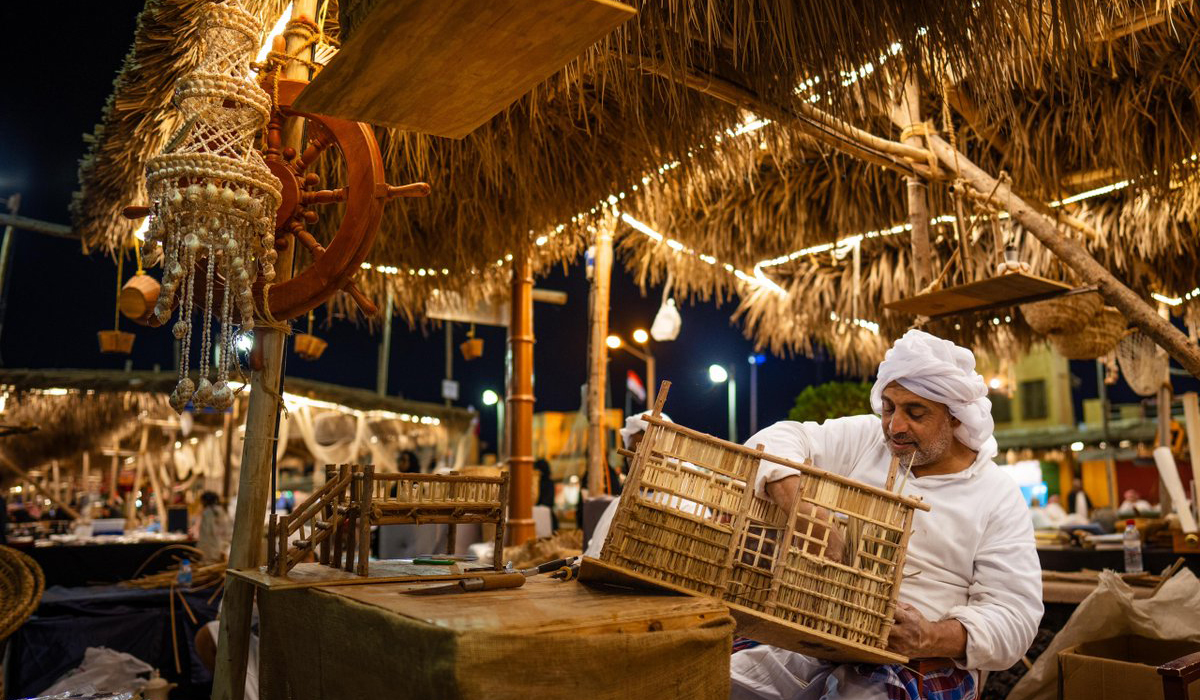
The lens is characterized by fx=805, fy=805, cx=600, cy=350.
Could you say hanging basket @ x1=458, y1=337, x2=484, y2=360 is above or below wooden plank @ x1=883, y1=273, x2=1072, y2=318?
above

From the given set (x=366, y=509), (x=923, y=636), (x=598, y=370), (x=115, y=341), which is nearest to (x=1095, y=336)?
(x=598, y=370)

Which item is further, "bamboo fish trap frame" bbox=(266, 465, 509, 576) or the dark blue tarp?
the dark blue tarp

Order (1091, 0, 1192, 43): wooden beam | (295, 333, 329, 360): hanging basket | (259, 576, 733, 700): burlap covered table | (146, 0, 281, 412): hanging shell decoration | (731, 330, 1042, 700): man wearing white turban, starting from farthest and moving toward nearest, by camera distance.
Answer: (295, 333, 329, 360): hanging basket
(1091, 0, 1192, 43): wooden beam
(731, 330, 1042, 700): man wearing white turban
(146, 0, 281, 412): hanging shell decoration
(259, 576, 733, 700): burlap covered table

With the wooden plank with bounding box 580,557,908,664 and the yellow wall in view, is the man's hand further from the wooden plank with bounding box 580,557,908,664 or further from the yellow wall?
the yellow wall

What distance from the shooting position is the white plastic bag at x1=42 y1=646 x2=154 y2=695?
3365mm

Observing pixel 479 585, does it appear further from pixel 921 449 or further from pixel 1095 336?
pixel 1095 336

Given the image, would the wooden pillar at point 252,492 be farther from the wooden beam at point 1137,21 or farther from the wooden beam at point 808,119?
the wooden beam at point 1137,21

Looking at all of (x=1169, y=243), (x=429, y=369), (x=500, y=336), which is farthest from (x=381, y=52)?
(x=429, y=369)

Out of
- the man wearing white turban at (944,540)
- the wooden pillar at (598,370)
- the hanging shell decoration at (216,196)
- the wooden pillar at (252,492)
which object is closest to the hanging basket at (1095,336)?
the wooden pillar at (598,370)

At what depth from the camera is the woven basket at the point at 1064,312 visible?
5453mm

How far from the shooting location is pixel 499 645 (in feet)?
3.63

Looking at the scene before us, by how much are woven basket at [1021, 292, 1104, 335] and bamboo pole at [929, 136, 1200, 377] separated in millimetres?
1542

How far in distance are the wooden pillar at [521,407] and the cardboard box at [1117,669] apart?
12.7 feet

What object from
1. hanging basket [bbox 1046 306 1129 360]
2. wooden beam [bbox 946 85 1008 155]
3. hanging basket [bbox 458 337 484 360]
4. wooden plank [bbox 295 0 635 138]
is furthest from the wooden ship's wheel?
hanging basket [bbox 458 337 484 360]
